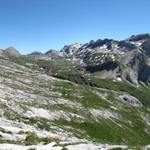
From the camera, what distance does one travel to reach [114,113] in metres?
160

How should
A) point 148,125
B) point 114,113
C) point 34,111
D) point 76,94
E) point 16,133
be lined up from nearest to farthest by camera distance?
1. point 16,133
2. point 34,111
3. point 114,113
4. point 148,125
5. point 76,94

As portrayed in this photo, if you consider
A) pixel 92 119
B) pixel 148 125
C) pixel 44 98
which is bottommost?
pixel 148 125

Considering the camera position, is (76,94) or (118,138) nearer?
(118,138)

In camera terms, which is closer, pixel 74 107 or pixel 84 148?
pixel 84 148

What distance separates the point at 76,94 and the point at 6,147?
494ft

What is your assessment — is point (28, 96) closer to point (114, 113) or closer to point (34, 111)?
point (34, 111)

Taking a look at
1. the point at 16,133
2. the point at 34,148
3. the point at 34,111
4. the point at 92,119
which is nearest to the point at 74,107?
the point at 92,119

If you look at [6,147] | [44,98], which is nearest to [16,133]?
[6,147]

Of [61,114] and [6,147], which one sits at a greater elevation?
[6,147]

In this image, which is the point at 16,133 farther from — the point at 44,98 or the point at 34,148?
the point at 44,98

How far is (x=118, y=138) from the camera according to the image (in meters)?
120

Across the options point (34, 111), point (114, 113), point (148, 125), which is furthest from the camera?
point (148, 125)

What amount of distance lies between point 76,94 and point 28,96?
59.3 metres

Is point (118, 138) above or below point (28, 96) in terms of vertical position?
below
